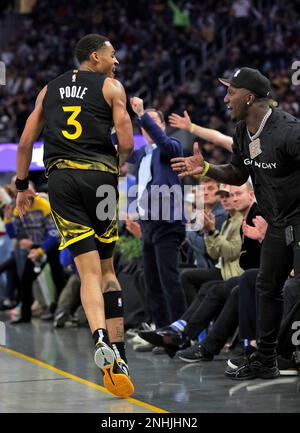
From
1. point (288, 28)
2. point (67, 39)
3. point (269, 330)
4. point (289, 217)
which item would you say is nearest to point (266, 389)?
point (269, 330)

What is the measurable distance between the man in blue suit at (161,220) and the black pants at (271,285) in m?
1.76

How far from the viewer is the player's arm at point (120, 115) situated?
516cm

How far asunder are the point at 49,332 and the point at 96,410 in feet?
14.2

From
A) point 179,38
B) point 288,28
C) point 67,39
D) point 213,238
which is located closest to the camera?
point 213,238

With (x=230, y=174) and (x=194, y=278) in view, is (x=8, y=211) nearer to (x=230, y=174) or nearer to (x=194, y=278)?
(x=194, y=278)

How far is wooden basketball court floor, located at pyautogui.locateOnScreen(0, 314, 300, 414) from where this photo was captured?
4.75 m

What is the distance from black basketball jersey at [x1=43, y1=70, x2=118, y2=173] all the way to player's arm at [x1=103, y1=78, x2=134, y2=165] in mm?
47

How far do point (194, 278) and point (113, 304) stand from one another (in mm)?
2355

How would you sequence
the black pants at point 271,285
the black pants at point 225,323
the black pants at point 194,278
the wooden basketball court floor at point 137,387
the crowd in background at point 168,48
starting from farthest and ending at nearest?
the crowd in background at point 168,48
the black pants at point 194,278
the black pants at point 225,323
the black pants at point 271,285
the wooden basketball court floor at point 137,387

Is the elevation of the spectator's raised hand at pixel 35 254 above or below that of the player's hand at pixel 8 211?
below

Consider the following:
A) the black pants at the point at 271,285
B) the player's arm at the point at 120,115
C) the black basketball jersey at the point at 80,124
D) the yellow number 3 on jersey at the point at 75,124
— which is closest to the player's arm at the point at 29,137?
the black basketball jersey at the point at 80,124

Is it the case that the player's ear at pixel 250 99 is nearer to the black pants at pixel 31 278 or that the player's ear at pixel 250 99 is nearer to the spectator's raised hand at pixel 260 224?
the spectator's raised hand at pixel 260 224

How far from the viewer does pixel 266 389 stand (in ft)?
17.4

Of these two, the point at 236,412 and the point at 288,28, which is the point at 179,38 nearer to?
the point at 288,28
